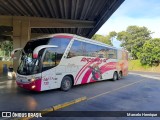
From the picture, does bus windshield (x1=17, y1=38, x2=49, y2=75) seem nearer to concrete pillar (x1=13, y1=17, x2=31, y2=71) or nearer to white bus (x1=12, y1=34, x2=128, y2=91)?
white bus (x1=12, y1=34, x2=128, y2=91)

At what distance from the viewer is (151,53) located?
42.6 meters

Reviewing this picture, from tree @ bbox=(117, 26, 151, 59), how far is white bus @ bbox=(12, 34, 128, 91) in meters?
40.1

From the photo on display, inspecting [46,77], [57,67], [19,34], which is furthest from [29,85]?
[19,34]

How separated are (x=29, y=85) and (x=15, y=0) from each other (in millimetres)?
7496

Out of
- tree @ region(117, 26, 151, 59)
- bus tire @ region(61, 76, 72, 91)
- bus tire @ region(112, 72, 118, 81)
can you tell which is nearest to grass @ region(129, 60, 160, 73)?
tree @ region(117, 26, 151, 59)

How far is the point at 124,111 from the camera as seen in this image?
7.37 metres

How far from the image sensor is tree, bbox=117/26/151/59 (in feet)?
175

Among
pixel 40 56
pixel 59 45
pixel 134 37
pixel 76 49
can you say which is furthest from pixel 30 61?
pixel 134 37

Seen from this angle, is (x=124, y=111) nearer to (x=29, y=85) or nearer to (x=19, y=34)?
(x=29, y=85)

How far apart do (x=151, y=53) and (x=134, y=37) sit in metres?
14.9

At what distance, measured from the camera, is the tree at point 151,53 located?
137 ft

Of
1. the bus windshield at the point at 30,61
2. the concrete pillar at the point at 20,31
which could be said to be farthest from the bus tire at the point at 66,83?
the concrete pillar at the point at 20,31

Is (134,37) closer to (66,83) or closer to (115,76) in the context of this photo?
(115,76)

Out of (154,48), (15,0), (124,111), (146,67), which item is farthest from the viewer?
(146,67)
